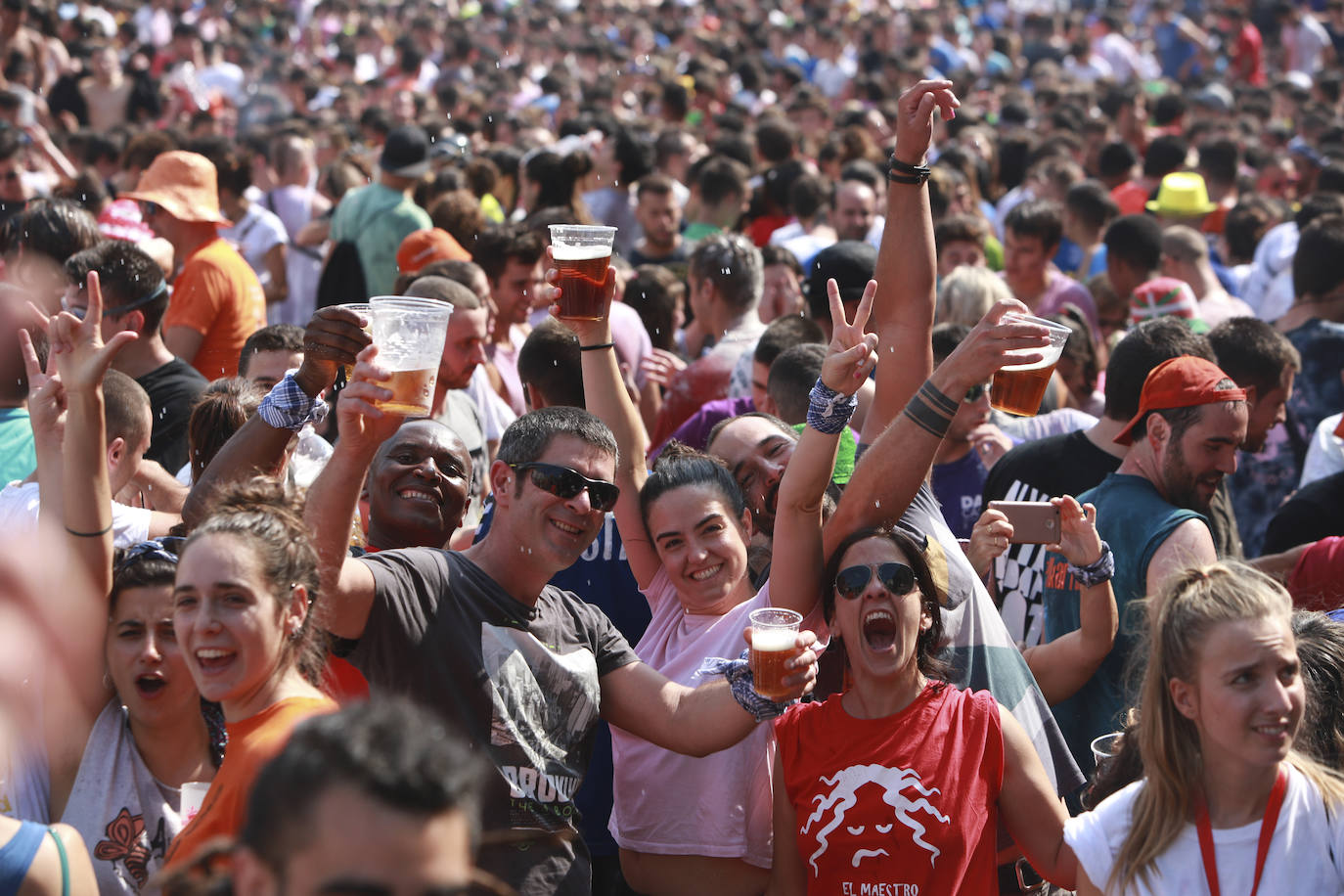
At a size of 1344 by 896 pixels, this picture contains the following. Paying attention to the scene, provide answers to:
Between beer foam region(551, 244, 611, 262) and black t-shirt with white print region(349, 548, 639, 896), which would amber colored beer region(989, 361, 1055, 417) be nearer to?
beer foam region(551, 244, 611, 262)

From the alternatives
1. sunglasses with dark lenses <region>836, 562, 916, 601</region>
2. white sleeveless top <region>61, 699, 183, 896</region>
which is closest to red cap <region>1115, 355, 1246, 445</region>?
sunglasses with dark lenses <region>836, 562, 916, 601</region>

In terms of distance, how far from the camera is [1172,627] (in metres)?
2.98

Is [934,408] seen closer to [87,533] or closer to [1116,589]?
[1116,589]

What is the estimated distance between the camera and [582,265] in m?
3.77

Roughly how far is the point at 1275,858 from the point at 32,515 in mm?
3045

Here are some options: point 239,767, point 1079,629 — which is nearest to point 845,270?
point 1079,629

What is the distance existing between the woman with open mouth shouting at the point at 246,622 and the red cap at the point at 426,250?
452cm

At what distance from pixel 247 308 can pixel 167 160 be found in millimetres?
1063

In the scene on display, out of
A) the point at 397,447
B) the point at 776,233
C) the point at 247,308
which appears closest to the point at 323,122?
the point at 776,233

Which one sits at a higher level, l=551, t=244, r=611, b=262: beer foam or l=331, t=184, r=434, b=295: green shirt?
l=551, t=244, r=611, b=262: beer foam

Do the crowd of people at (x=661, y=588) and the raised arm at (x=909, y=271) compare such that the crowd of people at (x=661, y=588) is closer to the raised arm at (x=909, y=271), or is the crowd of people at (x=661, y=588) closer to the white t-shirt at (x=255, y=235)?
the raised arm at (x=909, y=271)

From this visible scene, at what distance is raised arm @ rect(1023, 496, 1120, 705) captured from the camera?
11.9ft

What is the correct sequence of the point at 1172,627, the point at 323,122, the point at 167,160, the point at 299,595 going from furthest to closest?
the point at 323,122, the point at 167,160, the point at 1172,627, the point at 299,595

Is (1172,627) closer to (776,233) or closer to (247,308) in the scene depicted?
(247,308)
